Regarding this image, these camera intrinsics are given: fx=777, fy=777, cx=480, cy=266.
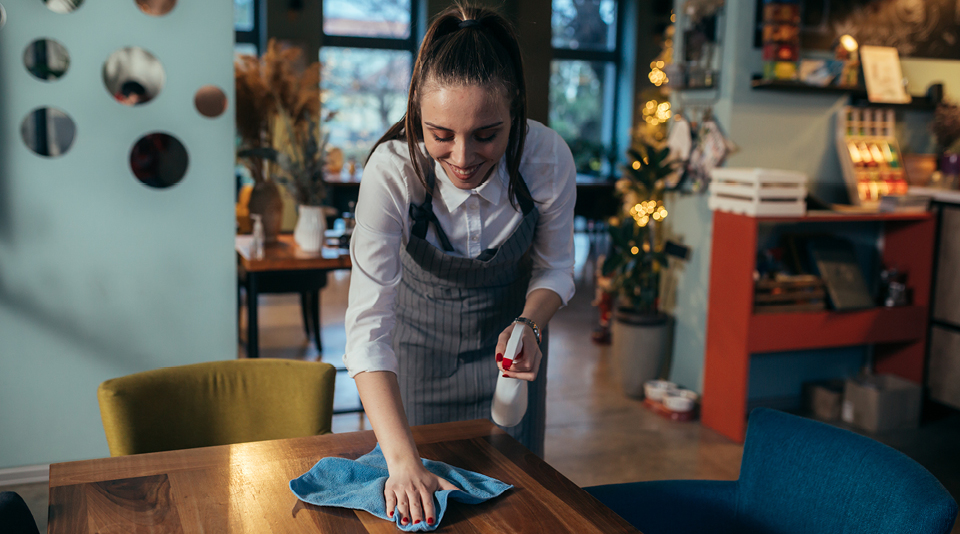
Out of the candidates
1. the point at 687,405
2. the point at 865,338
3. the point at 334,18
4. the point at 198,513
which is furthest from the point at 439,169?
the point at 334,18

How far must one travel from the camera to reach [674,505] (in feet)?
4.76

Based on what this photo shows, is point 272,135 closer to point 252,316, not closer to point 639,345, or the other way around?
point 252,316

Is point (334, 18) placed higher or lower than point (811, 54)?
higher

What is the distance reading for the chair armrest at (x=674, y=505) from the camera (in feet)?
4.71

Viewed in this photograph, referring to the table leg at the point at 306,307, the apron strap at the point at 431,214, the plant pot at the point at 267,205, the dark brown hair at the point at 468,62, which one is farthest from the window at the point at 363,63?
the dark brown hair at the point at 468,62

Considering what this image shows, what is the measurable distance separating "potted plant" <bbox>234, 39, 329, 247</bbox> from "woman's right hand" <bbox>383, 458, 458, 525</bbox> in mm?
2353

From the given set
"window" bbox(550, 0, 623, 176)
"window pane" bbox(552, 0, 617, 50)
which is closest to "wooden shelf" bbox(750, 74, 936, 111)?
"window" bbox(550, 0, 623, 176)

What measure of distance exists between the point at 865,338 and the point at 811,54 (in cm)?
137

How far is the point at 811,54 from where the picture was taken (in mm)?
3707

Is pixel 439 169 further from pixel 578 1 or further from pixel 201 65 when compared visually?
pixel 578 1

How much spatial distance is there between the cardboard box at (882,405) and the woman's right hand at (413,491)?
304cm

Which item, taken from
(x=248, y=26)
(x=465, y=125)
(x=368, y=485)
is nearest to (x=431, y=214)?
(x=465, y=125)

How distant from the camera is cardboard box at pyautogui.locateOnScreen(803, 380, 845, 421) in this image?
375 centimetres

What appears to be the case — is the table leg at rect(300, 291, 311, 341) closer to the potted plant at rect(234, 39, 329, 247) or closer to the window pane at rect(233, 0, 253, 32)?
the potted plant at rect(234, 39, 329, 247)
